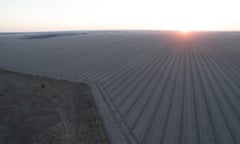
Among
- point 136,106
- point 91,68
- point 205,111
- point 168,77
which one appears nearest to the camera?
point 205,111

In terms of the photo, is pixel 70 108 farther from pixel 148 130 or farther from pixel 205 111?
pixel 205 111

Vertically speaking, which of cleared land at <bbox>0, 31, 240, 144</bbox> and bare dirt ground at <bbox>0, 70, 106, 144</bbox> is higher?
cleared land at <bbox>0, 31, 240, 144</bbox>

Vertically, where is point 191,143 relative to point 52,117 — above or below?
above

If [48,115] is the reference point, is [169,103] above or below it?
above

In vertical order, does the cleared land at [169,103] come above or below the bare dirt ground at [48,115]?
above

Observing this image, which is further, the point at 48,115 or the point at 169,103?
the point at 169,103

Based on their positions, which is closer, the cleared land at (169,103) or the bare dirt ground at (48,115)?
the cleared land at (169,103)

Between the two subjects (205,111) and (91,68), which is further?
(91,68)

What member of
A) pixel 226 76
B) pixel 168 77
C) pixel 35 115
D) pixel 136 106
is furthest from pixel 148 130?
pixel 226 76
